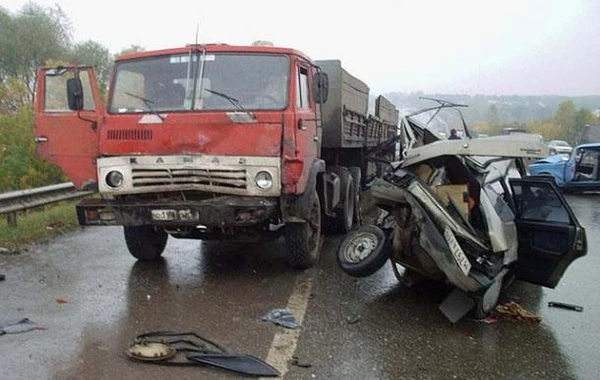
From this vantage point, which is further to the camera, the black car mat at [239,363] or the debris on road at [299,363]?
the debris on road at [299,363]

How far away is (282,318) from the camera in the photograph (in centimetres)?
463

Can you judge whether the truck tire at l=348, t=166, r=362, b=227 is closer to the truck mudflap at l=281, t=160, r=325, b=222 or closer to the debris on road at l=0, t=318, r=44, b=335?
the truck mudflap at l=281, t=160, r=325, b=222

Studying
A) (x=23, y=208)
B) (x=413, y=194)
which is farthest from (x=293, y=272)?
(x=23, y=208)

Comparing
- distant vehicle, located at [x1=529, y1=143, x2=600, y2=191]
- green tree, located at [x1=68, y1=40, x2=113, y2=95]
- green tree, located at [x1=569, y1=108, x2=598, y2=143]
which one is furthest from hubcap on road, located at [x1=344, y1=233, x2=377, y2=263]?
green tree, located at [x1=569, y1=108, x2=598, y2=143]

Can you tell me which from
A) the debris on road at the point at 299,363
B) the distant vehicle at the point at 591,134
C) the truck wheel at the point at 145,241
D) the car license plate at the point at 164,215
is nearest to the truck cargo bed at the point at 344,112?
the truck wheel at the point at 145,241

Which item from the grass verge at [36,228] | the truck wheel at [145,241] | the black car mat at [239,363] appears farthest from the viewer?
the grass verge at [36,228]

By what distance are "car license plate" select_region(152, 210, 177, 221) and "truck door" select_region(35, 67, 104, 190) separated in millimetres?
826

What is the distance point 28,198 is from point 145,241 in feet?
8.52

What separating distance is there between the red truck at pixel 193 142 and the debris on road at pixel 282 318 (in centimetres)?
94

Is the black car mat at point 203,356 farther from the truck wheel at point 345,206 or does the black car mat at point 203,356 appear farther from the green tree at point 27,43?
the green tree at point 27,43

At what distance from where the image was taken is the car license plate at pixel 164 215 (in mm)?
5262

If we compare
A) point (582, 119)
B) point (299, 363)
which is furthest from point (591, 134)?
point (582, 119)

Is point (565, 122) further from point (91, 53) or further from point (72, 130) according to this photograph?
point (72, 130)

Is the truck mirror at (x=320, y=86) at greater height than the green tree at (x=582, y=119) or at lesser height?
lesser
